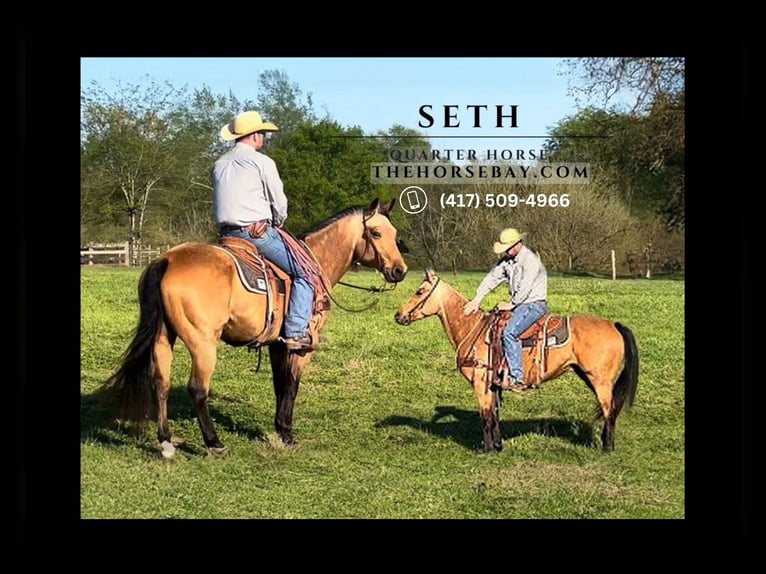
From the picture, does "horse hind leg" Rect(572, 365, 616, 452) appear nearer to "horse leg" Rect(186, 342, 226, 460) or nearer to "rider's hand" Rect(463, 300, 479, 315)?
"rider's hand" Rect(463, 300, 479, 315)

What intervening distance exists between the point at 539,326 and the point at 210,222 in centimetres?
256

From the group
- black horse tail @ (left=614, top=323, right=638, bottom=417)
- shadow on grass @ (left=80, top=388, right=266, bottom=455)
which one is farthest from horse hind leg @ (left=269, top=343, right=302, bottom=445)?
black horse tail @ (left=614, top=323, right=638, bottom=417)

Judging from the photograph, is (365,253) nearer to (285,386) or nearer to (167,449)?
(285,386)

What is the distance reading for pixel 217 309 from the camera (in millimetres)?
7547

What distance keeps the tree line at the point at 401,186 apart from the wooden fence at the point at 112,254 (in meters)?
0.06

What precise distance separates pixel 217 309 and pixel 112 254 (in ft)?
3.77

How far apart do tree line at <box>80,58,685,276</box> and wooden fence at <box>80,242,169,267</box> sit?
2.5 inches

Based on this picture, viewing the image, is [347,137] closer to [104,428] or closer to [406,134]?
[406,134]

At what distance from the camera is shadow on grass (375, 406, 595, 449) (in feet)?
26.6

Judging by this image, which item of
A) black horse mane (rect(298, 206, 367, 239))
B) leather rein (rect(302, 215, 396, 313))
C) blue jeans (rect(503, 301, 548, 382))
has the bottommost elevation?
blue jeans (rect(503, 301, 548, 382))

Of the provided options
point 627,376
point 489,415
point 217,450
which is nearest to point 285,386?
point 217,450

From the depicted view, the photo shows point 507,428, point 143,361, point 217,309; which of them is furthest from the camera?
point 507,428

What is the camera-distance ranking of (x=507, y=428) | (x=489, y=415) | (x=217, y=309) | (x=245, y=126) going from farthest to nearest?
(x=507, y=428)
(x=489, y=415)
(x=245, y=126)
(x=217, y=309)
